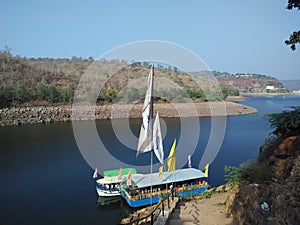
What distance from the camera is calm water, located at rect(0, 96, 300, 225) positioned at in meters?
13.2

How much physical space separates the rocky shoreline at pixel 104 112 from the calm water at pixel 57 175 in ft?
34.6

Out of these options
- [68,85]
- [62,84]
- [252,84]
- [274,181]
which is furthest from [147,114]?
[252,84]

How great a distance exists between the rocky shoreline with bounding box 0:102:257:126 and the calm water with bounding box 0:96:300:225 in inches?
415

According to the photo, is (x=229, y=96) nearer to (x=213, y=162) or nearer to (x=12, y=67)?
(x=12, y=67)

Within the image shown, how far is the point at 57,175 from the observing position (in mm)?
17906

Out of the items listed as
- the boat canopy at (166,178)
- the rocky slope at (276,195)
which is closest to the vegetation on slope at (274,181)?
the rocky slope at (276,195)

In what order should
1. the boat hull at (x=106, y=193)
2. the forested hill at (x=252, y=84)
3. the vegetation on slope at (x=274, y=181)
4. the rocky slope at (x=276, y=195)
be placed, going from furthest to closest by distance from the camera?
the forested hill at (x=252, y=84) → the boat hull at (x=106, y=193) → the vegetation on slope at (x=274, y=181) → the rocky slope at (x=276, y=195)

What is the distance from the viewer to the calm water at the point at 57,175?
13234 mm

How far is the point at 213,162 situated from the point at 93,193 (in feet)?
29.8

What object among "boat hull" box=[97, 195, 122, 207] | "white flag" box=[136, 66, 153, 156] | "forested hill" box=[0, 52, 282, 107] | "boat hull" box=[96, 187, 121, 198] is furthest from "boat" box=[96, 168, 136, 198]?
"forested hill" box=[0, 52, 282, 107]

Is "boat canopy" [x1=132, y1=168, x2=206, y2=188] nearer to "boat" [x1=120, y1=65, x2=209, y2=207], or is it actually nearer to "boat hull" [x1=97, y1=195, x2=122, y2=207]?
"boat" [x1=120, y1=65, x2=209, y2=207]

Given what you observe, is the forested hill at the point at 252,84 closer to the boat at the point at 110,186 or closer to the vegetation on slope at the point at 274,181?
the boat at the point at 110,186

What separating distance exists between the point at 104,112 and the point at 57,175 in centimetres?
2983

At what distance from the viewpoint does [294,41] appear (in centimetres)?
774
